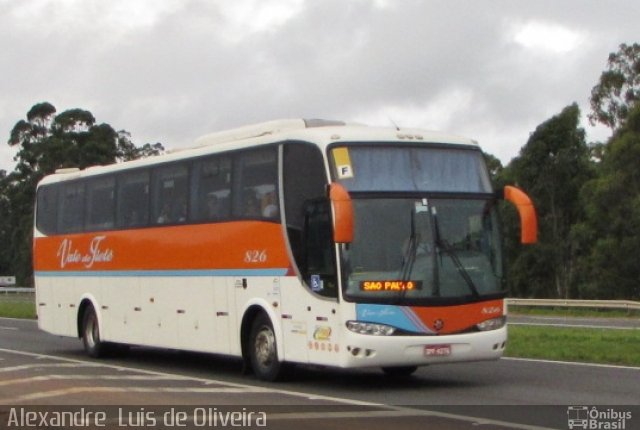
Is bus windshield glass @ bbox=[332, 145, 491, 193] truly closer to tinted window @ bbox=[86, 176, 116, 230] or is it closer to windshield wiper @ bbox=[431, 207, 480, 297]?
windshield wiper @ bbox=[431, 207, 480, 297]

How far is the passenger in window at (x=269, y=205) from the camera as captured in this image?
55.6 ft

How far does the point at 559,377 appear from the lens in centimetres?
1720

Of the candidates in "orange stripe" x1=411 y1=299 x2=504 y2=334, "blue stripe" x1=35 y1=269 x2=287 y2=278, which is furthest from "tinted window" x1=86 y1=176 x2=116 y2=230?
"orange stripe" x1=411 y1=299 x2=504 y2=334

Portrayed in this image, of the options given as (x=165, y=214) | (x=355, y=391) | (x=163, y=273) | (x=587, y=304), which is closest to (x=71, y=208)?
(x=163, y=273)

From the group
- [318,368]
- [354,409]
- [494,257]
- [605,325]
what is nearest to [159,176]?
[318,368]

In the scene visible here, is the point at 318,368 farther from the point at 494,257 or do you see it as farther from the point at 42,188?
the point at 42,188

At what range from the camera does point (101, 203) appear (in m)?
22.7

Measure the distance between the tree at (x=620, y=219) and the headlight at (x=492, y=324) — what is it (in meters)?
41.0

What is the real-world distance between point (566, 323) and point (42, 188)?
17.2 meters

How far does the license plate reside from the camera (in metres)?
15.5

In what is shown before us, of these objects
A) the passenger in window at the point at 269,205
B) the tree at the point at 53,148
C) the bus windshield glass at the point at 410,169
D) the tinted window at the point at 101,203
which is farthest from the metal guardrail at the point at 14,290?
the bus windshield glass at the point at 410,169

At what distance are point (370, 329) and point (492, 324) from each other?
5.57 ft

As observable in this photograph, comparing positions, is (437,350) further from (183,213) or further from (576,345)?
(576,345)

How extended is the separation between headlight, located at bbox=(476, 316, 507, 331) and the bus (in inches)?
0.8
